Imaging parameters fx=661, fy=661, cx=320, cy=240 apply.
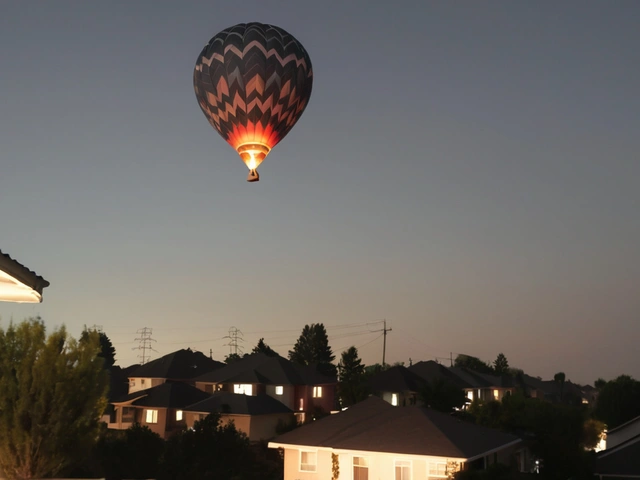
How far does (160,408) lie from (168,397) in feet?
3.65

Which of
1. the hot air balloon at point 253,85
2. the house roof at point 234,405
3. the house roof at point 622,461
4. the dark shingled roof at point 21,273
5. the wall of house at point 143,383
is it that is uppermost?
the hot air balloon at point 253,85

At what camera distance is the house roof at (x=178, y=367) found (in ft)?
246

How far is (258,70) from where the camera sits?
2498cm

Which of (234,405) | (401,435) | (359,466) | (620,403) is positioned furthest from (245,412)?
(620,403)

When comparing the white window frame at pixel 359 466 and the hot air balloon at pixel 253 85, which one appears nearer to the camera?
the hot air balloon at pixel 253 85

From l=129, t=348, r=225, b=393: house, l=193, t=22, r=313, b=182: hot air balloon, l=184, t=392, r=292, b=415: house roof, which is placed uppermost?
l=193, t=22, r=313, b=182: hot air balloon

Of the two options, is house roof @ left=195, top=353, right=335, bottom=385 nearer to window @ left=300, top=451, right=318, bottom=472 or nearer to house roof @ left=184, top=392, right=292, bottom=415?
house roof @ left=184, top=392, right=292, bottom=415

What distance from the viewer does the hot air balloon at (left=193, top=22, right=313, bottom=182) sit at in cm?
2495

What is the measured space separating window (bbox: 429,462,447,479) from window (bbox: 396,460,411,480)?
38.5 inches

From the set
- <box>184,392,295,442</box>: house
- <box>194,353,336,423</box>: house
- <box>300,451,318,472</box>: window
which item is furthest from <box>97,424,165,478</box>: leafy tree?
<box>194,353,336,423</box>: house

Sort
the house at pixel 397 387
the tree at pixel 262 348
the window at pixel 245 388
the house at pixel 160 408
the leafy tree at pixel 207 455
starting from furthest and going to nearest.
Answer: the tree at pixel 262 348
the house at pixel 397 387
the window at pixel 245 388
the house at pixel 160 408
the leafy tree at pixel 207 455

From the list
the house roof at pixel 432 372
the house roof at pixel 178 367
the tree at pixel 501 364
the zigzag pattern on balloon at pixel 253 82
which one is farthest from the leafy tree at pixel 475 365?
the zigzag pattern on balloon at pixel 253 82

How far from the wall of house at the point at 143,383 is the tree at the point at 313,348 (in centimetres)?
5188

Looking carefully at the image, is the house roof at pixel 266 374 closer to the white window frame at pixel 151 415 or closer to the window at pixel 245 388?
the window at pixel 245 388
